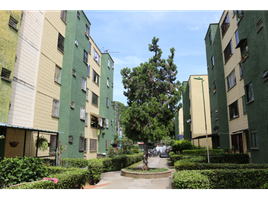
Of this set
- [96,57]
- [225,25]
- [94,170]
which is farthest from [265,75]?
[96,57]

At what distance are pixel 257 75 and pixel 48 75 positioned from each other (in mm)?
14423

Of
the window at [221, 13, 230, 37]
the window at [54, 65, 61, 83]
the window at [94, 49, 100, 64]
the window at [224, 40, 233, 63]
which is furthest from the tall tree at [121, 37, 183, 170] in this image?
the window at [94, 49, 100, 64]

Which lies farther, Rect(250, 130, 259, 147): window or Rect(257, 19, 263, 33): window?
Rect(250, 130, 259, 147): window

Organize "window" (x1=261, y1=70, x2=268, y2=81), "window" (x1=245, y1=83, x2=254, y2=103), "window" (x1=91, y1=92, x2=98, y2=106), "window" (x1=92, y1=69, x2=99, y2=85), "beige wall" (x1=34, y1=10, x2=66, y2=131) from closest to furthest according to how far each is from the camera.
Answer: "window" (x1=261, y1=70, x2=268, y2=81) < "window" (x1=245, y1=83, x2=254, y2=103) < "beige wall" (x1=34, y1=10, x2=66, y2=131) < "window" (x1=91, y1=92, x2=98, y2=106) < "window" (x1=92, y1=69, x2=99, y2=85)

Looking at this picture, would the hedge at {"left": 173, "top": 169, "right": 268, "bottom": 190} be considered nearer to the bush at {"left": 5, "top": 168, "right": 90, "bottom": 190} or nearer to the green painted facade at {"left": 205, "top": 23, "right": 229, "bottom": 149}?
the bush at {"left": 5, "top": 168, "right": 90, "bottom": 190}

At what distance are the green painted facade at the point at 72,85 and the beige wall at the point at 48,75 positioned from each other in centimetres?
77

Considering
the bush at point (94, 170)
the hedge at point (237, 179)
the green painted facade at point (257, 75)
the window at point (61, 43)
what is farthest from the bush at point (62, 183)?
the window at point (61, 43)

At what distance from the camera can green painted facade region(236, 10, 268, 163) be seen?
11352 mm

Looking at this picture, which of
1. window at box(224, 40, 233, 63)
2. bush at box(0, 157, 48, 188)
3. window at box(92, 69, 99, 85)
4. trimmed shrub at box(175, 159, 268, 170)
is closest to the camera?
bush at box(0, 157, 48, 188)

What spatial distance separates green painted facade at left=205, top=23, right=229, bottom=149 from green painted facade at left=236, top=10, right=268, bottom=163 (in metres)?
6.55

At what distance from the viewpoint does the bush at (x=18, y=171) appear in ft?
20.3

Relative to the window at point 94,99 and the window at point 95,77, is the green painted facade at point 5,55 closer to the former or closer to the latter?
the window at point 94,99
